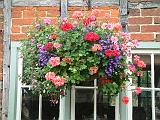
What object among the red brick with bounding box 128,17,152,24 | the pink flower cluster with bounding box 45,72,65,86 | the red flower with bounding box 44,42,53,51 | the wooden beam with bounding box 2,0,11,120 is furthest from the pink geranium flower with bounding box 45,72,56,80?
the red brick with bounding box 128,17,152,24

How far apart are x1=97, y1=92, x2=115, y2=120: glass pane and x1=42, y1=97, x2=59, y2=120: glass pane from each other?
0.51m

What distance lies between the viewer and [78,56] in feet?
13.0

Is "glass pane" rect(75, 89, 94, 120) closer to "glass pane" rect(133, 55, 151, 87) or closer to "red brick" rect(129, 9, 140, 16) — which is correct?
"glass pane" rect(133, 55, 151, 87)

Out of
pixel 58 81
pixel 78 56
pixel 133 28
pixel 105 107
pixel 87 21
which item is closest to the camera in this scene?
pixel 58 81

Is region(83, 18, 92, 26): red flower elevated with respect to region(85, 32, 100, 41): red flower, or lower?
elevated

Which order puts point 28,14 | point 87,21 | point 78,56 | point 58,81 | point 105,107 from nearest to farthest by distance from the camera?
point 58,81 → point 78,56 → point 87,21 → point 105,107 → point 28,14

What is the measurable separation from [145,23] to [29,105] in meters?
1.76

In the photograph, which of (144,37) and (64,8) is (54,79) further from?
(144,37)

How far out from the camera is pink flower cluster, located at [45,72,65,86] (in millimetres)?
3851

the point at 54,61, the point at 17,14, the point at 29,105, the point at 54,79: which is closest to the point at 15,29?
the point at 17,14

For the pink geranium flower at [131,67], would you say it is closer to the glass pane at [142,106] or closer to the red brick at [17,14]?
the glass pane at [142,106]

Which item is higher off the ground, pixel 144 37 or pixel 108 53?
pixel 144 37

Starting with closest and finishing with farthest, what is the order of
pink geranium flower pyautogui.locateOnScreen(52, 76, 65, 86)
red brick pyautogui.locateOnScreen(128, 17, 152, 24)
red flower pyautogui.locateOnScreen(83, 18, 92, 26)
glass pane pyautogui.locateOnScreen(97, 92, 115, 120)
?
pink geranium flower pyautogui.locateOnScreen(52, 76, 65, 86) < red flower pyautogui.locateOnScreen(83, 18, 92, 26) < glass pane pyautogui.locateOnScreen(97, 92, 115, 120) < red brick pyautogui.locateOnScreen(128, 17, 152, 24)

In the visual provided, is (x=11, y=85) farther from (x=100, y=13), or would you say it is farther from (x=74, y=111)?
(x=100, y=13)
